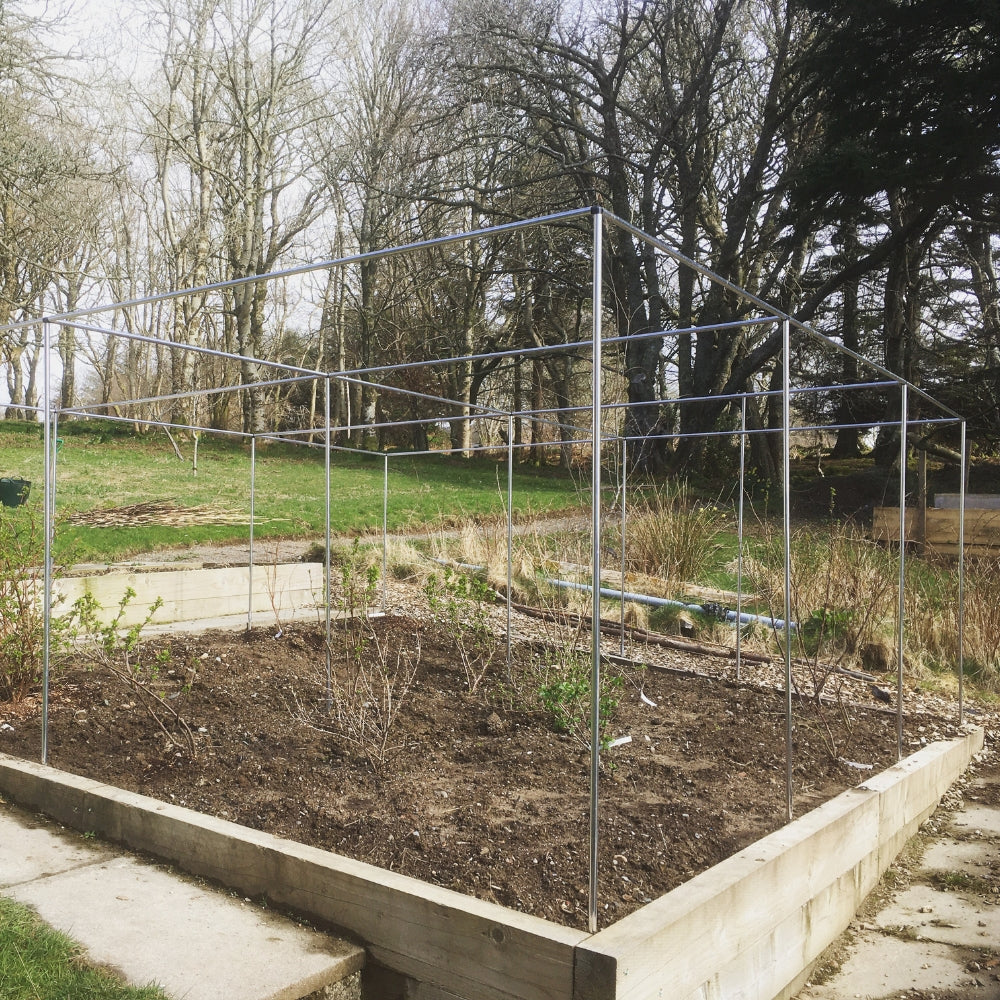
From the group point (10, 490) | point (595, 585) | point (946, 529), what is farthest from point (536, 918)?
point (10, 490)

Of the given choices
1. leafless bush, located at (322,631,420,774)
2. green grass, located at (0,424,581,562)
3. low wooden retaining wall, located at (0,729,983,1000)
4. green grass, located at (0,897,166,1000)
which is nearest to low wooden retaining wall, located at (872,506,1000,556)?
green grass, located at (0,424,581,562)

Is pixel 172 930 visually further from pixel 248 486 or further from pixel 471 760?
pixel 248 486

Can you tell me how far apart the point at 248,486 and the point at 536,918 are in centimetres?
1348

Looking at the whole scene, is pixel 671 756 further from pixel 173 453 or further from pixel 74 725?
pixel 173 453

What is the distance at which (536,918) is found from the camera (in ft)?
7.26

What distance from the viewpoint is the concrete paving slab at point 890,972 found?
2.78 metres

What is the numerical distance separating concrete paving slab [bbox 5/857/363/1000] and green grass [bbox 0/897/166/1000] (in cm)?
5

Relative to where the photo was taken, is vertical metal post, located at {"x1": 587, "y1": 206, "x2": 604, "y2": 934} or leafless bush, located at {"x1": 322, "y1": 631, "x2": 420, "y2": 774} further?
leafless bush, located at {"x1": 322, "y1": 631, "x2": 420, "y2": 774}

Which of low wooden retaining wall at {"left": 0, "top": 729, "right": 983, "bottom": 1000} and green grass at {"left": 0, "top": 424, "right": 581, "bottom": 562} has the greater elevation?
green grass at {"left": 0, "top": 424, "right": 581, "bottom": 562}

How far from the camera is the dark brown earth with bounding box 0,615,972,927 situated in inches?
113

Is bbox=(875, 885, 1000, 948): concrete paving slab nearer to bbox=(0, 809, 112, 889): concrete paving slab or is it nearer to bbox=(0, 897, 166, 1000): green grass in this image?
bbox=(0, 897, 166, 1000): green grass

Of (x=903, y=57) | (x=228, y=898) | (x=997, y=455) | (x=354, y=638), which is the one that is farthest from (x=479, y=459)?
(x=228, y=898)

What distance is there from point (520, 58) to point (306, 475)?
7744mm

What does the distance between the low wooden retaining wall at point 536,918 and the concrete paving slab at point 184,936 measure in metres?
0.11
